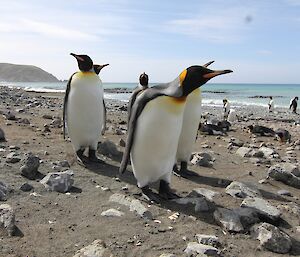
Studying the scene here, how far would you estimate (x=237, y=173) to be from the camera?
6.39 m

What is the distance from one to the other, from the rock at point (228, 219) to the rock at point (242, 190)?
32.2 inches

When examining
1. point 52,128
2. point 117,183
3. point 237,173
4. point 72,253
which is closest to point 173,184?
point 117,183

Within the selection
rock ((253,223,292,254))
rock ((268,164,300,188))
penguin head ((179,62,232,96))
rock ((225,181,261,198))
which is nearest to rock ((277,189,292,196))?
rock ((225,181,261,198))

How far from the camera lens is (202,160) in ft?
22.5

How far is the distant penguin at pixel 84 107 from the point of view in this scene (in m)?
6.34

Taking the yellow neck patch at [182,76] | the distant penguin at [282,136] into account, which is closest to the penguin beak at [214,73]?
the yellow neck patch at [182,76]

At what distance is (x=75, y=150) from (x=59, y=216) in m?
2.69

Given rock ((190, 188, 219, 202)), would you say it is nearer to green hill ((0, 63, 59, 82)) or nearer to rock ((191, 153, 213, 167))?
rock ((191, 153, 213, 167))

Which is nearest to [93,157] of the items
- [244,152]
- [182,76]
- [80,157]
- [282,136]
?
[80,157]

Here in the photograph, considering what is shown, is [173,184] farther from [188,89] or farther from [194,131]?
[188,89]

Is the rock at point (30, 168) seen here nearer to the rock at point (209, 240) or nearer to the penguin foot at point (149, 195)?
the penguin foot at point (149, 195)

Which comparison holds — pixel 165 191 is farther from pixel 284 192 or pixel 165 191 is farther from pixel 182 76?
pixel 284 192

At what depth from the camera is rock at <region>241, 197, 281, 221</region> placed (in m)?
4.04

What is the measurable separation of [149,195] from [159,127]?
810 millimetres
